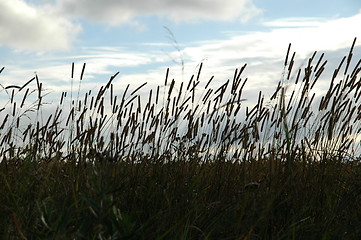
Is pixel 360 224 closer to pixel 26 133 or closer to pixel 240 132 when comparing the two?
pixel 240 132

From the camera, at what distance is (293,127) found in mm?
3152

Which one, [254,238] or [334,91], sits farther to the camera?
[334,91]

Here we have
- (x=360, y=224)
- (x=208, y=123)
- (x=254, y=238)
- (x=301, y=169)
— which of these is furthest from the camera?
(x=208, y=123)

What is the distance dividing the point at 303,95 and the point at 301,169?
0.52 meters

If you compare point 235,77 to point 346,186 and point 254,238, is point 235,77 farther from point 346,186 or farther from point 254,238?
point 254,238

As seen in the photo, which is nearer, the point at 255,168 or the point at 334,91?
the point at 334,91

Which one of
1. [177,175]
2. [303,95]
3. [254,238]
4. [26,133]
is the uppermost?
[303,95]

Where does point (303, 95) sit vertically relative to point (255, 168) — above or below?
above

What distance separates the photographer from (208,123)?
11.4 feet

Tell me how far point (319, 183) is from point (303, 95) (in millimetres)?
655

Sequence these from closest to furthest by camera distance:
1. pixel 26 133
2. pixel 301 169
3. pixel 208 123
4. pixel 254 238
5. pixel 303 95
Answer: pixel 254 238
pixel 301 169
pixel 303 95
pixel 208 123
pixel 26 133

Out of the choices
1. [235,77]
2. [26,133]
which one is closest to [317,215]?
[235,77]

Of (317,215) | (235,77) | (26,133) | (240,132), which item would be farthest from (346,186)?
(26,133)

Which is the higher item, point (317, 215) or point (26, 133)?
point (26, 133)
